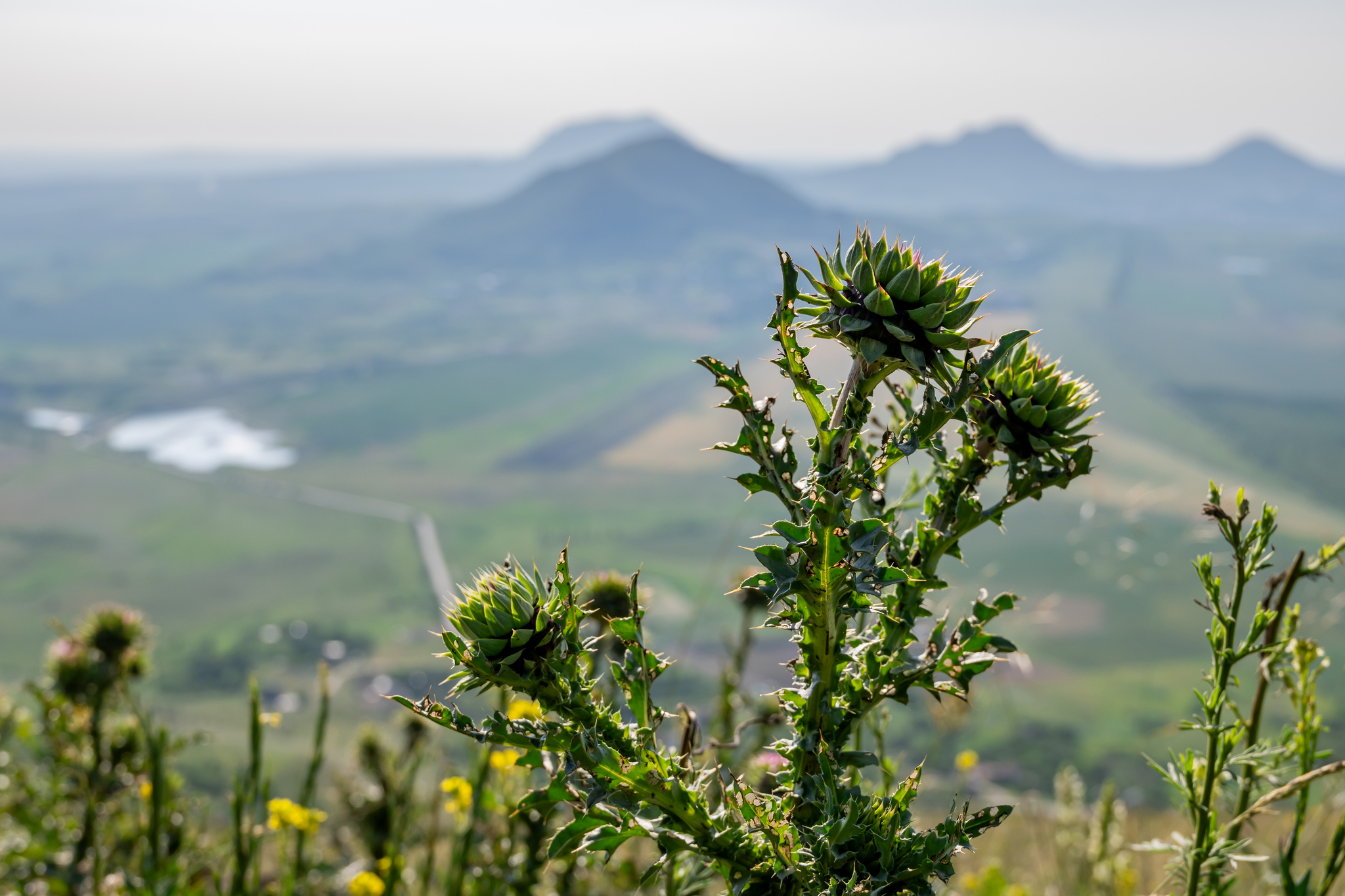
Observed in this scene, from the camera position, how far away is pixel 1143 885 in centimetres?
1048

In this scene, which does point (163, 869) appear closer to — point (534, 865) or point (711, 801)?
point (534, 865)

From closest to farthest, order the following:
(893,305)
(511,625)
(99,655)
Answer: (893,305) → (511,625) → (99,655)

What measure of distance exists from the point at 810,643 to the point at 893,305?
617mm

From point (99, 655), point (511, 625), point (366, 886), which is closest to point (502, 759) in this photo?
point (366, 886)

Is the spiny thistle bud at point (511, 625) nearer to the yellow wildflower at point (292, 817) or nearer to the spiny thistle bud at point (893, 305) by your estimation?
the spiny thistle bud at point (893, 305)

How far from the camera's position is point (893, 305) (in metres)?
A: 1.53

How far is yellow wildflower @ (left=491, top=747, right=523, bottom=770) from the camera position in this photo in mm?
3823

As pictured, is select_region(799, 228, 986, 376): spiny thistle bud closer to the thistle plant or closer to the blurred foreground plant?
→ the thistle plant

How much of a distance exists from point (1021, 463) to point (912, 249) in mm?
560

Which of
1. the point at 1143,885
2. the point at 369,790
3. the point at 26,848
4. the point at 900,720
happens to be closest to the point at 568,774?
the point at 26,848

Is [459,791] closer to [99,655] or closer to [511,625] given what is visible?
[511,625]

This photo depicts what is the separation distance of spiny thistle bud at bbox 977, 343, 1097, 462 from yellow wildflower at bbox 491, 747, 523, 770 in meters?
2.53

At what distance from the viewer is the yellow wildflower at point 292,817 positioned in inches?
137

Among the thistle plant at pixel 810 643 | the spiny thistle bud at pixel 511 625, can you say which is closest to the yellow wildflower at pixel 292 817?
the thistle plant at pixel 810 643
